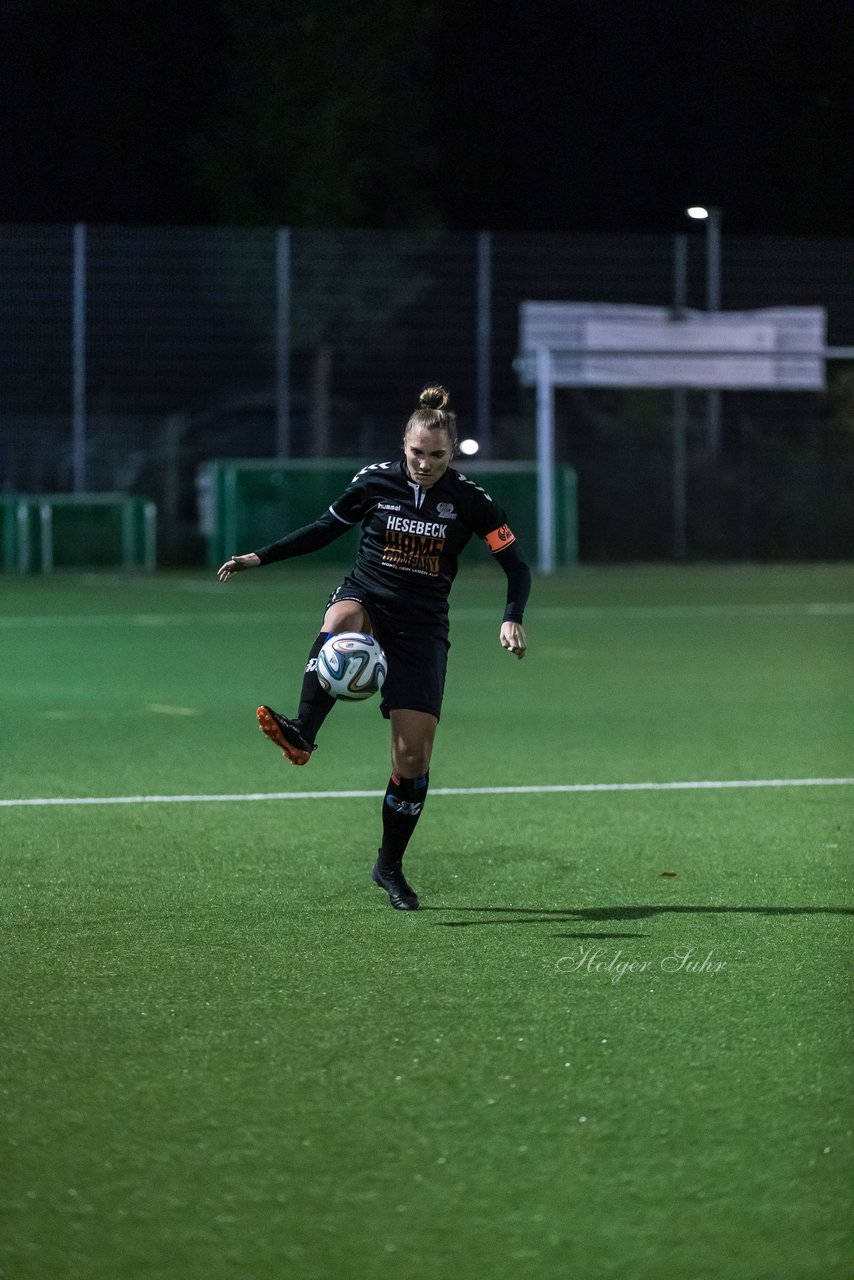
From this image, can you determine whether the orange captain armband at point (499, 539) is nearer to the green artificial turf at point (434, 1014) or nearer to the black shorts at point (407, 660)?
the black shorts at point (407, 660)

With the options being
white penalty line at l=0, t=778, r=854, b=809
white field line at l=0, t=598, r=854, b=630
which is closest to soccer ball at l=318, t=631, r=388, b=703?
white penalty line at l=0, t=778, r=854, b=809

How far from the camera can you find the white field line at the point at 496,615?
19.3 m

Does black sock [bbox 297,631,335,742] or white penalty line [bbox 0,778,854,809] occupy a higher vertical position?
black sock [bbox 297,631,335,742]

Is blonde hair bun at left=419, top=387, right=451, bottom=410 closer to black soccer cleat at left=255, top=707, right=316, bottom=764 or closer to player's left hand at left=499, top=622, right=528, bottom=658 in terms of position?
player's left hand at left=499, top=622, right=528, bottom=658

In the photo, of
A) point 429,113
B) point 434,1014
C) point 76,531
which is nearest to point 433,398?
point 434,1014

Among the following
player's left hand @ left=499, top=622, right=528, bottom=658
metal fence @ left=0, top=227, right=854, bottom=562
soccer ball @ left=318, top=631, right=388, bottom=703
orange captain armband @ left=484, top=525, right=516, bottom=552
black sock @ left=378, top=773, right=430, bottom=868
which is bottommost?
black sock @ left=378, top=773, right=430, bottom=868

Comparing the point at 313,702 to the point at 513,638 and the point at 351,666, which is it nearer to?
the point at 351,666

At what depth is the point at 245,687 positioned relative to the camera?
13.3 meters

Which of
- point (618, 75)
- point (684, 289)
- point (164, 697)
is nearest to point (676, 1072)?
point (164, 697)

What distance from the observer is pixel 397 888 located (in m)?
6.44

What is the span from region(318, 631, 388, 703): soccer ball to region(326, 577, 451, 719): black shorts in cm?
11

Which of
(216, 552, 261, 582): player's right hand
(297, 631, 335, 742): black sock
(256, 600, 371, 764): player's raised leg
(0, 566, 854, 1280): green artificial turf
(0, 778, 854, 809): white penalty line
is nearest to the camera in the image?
(0, 566, 854, 1280): green artificial turf

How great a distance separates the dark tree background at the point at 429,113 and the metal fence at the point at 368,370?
3616 mm

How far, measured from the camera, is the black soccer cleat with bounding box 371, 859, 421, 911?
632cm
